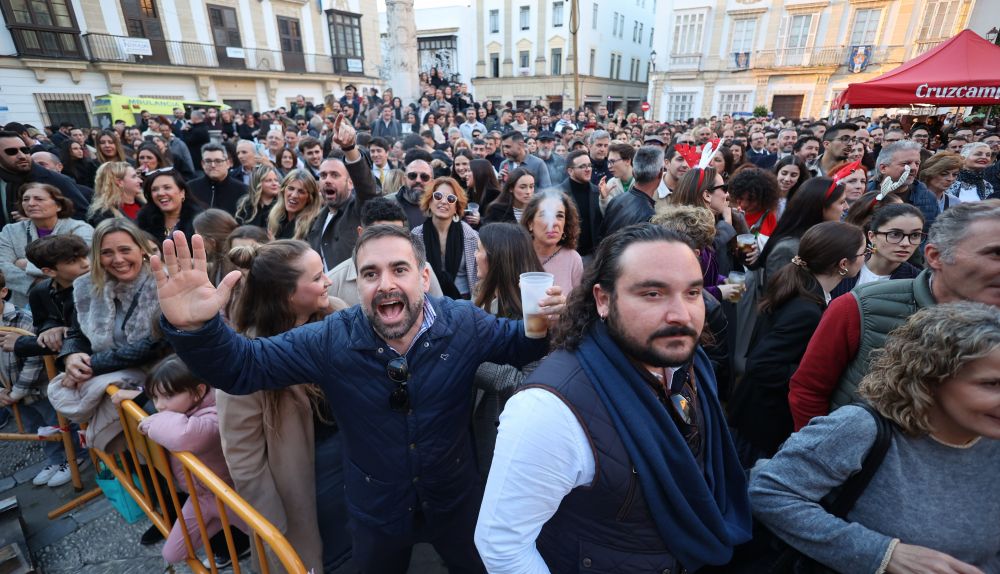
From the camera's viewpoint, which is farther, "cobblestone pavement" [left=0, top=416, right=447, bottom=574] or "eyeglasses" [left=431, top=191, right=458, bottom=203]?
"eyeglasses" [left=431, top=191, right=458, bottom=203]

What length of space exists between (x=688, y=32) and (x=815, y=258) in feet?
117

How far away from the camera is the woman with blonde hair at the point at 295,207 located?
4.38 meters

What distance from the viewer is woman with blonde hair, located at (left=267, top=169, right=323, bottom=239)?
4.38 metres

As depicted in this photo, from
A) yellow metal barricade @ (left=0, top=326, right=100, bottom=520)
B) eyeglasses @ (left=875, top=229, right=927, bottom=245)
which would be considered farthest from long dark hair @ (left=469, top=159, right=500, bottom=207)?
yellow metal barricade @ (left=0, top=326, right=100, bottom=520)

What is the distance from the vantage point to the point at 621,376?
1.36 metres

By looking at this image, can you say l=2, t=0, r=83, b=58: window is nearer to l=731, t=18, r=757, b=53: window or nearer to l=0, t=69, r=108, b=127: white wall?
l=0, t=69, r=108, b=127: white wall

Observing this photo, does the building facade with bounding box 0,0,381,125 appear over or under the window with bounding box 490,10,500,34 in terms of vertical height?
under

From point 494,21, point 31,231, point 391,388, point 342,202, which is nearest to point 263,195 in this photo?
point 342,202

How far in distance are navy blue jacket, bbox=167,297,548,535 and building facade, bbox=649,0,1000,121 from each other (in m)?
34.6

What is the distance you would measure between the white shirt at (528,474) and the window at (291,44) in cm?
3074

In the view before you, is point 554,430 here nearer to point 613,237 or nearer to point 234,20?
point 613,237

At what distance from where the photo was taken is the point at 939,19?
2489cm

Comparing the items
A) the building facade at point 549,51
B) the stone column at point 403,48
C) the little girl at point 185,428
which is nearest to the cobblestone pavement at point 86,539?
the little girl at point 185,428

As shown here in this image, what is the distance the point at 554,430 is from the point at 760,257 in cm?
332
